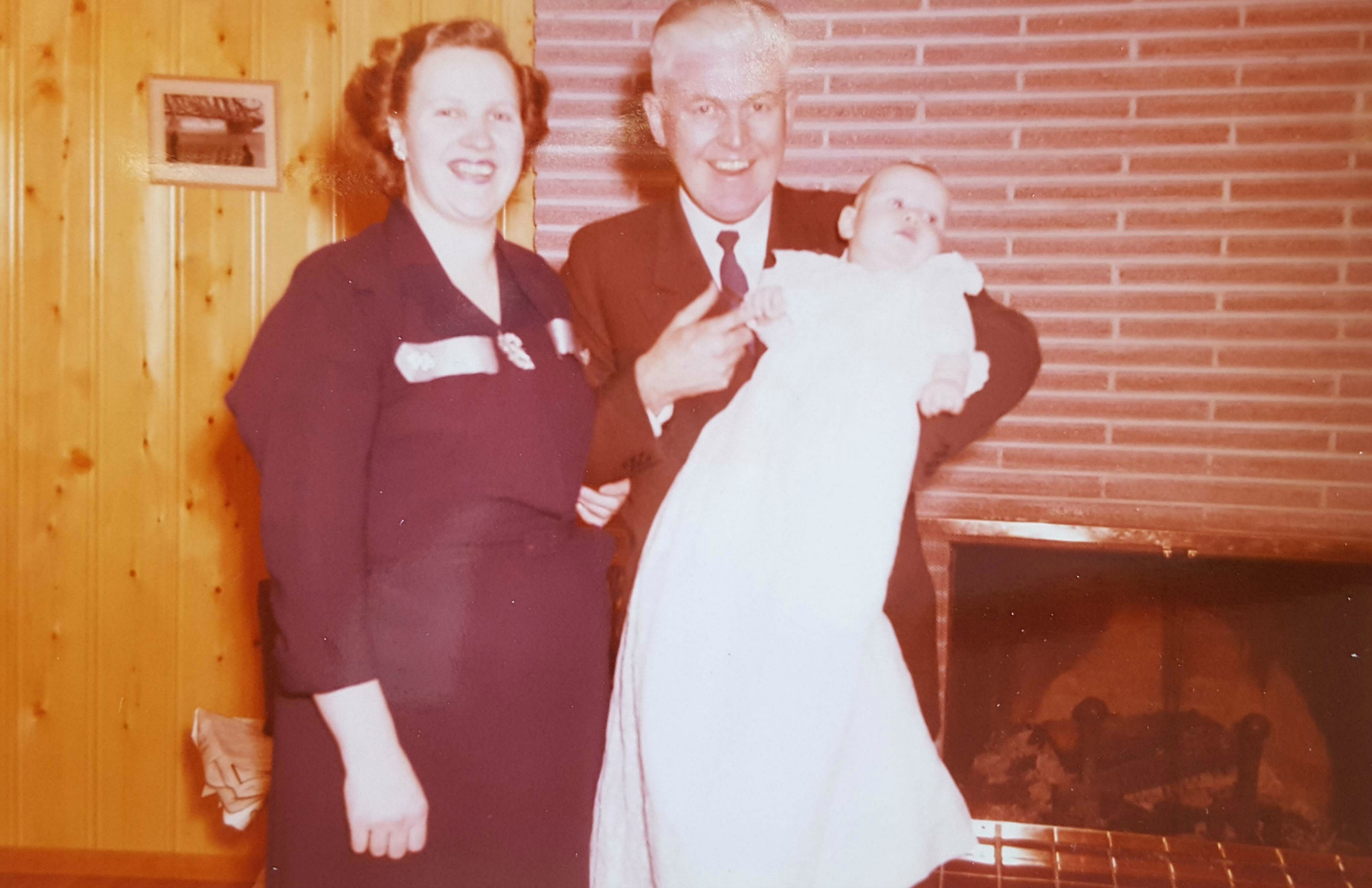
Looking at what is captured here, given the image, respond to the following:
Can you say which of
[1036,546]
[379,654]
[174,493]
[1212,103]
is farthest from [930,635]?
[174,493]

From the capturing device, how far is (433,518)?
1.01 meters

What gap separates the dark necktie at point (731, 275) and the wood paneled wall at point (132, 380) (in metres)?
0.27

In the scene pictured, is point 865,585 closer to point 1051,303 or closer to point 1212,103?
point 1051,303

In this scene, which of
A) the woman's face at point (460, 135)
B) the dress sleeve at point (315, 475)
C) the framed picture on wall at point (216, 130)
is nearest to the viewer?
the dress sleeve at point (315, 475)

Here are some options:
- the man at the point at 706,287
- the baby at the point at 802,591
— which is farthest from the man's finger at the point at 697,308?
the baby at the point at 802,591

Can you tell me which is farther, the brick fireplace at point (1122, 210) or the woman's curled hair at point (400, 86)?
the brick fireplace at point (1122, 210)

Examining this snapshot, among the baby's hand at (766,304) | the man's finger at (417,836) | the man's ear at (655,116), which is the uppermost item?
the man's ear at (655,116)

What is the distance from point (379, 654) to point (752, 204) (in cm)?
67

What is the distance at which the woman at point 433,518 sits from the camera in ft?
3.08

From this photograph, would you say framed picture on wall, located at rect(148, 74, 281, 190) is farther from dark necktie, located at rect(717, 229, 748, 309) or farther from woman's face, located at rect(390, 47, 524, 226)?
dark necktie, located at rect(717, 229, 748, 309)

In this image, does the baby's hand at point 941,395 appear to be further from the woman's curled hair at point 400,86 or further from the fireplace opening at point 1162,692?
the woman's curled hair at point 400,86

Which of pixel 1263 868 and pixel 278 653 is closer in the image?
pixel 278 653

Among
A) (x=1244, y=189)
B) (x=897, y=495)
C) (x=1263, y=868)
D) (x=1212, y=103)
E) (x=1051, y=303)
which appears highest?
(x=1212, y=103)

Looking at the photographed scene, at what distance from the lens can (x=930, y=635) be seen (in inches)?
44.3
